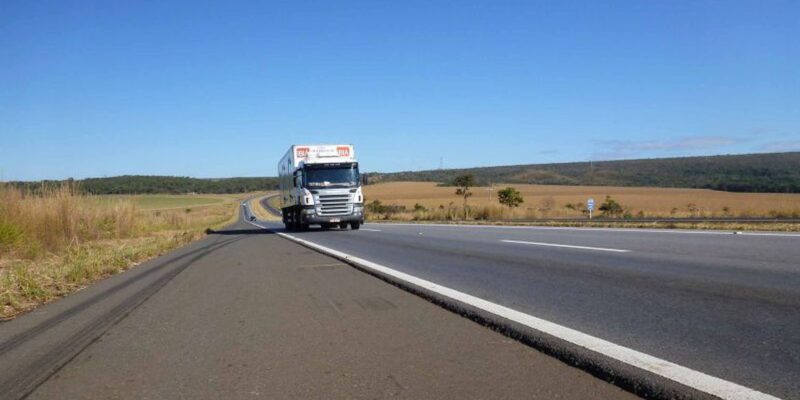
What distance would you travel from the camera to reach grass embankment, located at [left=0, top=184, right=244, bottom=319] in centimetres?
959

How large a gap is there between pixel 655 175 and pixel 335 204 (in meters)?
112

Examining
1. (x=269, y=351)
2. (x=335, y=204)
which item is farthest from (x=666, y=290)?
(x=335, y=204)

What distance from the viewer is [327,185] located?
92.5 feet

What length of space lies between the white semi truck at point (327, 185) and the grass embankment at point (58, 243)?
4.93 metres

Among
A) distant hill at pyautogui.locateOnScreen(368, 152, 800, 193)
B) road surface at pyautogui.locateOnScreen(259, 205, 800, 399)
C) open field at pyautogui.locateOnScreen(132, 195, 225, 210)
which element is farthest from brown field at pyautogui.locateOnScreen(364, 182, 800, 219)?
road surface at pyautogui.locateOnScreen(259, 205, 800, 399)

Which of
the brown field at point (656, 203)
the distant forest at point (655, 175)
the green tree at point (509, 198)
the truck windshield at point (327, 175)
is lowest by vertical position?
the brown field at point (656, 203)

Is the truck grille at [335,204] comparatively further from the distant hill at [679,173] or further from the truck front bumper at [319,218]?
the distant hill at [679,173]

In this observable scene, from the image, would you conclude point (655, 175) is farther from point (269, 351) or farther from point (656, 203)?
point (269, 351)

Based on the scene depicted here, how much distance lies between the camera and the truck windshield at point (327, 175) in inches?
Answer: 1108

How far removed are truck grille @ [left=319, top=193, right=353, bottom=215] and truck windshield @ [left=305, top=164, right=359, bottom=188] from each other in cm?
46

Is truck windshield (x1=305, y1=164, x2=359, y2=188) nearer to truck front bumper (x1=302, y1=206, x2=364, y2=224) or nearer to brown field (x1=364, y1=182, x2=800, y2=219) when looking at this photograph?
truck front bumper (x1=302, y1=206, x2=364, y2=224)

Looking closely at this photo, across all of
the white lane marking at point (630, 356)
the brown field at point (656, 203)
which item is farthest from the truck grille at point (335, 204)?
the brown field at point (656, 203)

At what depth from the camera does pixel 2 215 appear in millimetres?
15625

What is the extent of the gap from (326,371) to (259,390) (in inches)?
23.0
